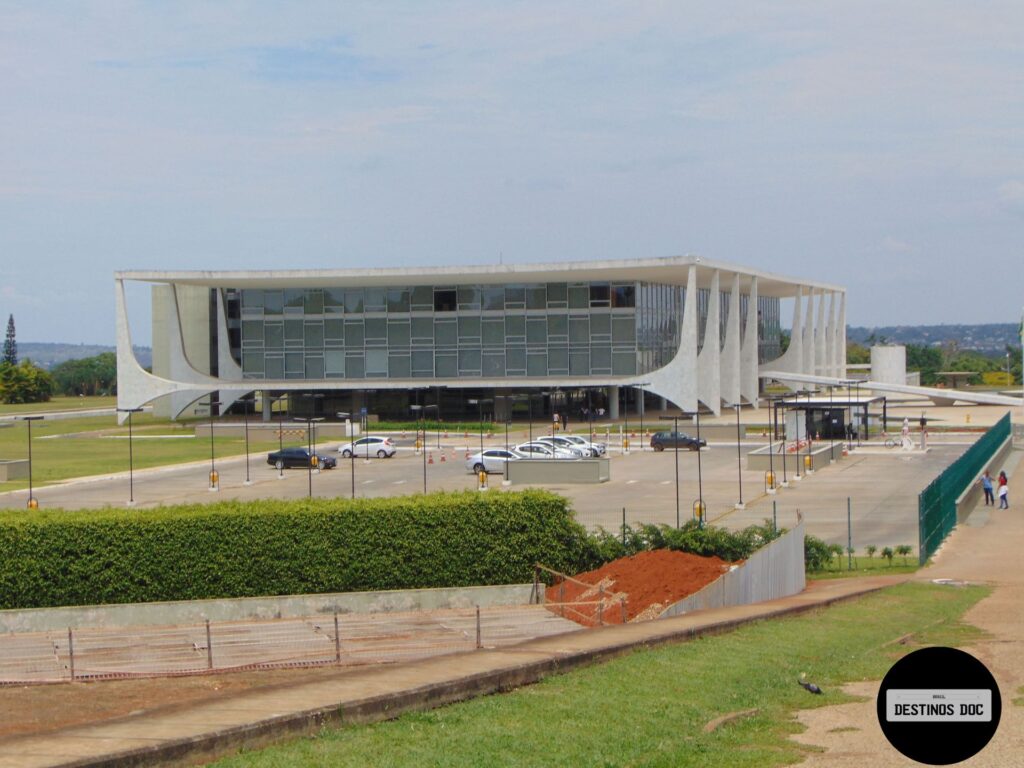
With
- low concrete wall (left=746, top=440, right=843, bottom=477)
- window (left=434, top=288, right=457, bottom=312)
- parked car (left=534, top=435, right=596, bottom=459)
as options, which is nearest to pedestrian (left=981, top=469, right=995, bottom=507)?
low concrete wall (left=746, top=440, right=843, bottom=477)

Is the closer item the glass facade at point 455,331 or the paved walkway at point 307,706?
the paved walkway at point 307,706

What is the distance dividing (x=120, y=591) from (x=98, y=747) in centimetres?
1846

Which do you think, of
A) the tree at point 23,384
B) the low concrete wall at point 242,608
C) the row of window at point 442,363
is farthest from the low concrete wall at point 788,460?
the tree at point 23,384

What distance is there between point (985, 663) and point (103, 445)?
77.0 m

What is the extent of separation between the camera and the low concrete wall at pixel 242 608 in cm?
2905

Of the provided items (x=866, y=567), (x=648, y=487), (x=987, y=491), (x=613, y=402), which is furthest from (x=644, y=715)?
(x=613, y=402)

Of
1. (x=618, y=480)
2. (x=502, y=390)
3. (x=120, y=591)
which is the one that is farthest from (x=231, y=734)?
(x=502, y=390)

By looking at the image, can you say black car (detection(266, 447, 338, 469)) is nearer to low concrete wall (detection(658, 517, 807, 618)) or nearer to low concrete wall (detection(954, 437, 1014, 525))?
low concrete wall (detection(954, 437, 1014, 525))

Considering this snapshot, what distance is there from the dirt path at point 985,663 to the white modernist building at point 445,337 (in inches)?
2329

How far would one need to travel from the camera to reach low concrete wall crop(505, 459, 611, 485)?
59844mm

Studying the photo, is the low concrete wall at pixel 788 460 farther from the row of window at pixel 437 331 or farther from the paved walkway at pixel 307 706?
the paved walkway at pixel 307 706

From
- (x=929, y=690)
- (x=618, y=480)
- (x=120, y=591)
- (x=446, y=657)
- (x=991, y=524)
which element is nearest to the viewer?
(x=929, y=690)

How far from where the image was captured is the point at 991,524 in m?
43.5

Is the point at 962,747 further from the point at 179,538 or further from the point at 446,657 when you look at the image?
the point at 179,538
